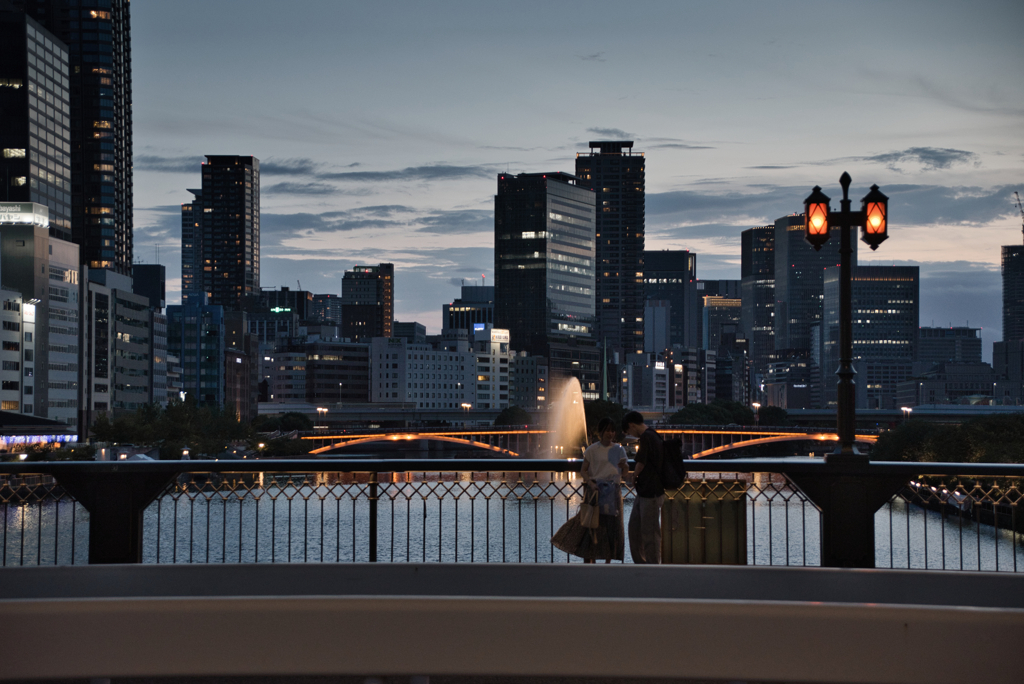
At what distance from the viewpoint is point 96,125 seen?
626 feet

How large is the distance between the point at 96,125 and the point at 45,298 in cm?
9352

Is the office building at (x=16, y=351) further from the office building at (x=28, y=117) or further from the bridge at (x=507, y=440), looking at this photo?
the office building at (x=28, y=117)

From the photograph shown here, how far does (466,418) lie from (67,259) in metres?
85.4

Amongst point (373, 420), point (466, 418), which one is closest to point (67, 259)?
point (373, 420)

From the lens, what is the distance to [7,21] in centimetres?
15100

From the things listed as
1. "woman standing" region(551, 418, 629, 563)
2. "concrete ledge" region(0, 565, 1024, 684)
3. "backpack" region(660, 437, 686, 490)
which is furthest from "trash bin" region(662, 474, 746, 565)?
"concrete ledge" region(0, 565, 1024, 684)

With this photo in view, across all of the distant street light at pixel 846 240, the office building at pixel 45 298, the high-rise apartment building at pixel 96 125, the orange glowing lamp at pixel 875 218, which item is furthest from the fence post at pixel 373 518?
the high-rise apartment building at pixel 96 125

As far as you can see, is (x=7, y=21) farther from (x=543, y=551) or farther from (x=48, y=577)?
(x=48, y=577)

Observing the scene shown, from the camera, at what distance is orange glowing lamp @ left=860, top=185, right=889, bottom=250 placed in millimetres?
11727

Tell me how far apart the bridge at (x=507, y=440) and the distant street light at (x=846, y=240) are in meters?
62.2

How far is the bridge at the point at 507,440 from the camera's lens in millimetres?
98062

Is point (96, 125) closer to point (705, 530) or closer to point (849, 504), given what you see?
point (705, 530)

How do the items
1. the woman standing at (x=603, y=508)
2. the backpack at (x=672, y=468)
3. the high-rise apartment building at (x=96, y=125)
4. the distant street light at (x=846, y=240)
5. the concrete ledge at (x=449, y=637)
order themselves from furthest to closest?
the high-rise apartment building at (x=96, y=125) < the distant street light at (x=846, y=240) < the woman standing at (x=603, y=508) < the backpack at (x=672, y=468) < the concrete ledge at (x=449, y=637)

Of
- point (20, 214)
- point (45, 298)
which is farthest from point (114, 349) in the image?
point (20, 214)
